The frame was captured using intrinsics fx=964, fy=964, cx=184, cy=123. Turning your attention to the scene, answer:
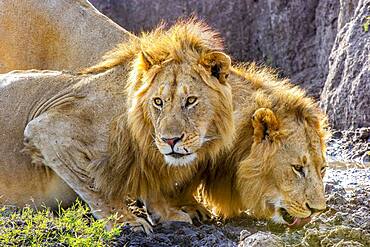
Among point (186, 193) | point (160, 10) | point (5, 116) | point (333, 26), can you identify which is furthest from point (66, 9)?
point (160, 10)

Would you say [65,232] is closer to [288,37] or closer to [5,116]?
[5,116]

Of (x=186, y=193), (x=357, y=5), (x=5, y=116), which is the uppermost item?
(x=357, y=5)

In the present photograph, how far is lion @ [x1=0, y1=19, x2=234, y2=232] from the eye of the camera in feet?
18.3

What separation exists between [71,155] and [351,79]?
4.18 metres

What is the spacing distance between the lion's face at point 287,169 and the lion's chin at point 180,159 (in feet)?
1.57

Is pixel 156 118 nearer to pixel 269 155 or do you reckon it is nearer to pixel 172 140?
pixel 172 140

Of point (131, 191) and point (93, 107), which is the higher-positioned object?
point (93, 107)

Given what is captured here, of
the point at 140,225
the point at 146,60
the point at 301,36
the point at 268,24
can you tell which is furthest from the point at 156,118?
the point at 268,24

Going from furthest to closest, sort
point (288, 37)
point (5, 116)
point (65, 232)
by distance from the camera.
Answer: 1. point (288, 37)
2. point (5, 116)
3. point (65, 232)

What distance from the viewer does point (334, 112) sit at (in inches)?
373

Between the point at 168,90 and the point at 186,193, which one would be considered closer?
the point at 168,90

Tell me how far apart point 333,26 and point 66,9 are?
3.77 meters

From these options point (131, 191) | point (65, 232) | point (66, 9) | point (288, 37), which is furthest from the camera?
point (288, 37)

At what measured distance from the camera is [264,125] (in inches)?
231
